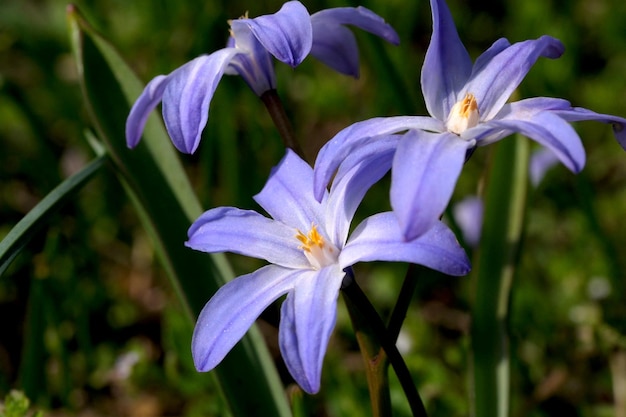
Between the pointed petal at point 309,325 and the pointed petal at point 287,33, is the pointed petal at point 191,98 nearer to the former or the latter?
the pointed petal at point 287,33

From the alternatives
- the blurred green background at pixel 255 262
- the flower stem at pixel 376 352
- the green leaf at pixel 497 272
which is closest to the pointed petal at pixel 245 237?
the flower stem at pixel 376 352

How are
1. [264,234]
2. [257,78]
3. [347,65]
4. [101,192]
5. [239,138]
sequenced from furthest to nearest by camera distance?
[239,138] → [101,192] → [347,65] → [257,78] → [264,234]

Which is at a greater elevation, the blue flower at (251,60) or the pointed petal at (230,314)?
the blue flower at (251,60)

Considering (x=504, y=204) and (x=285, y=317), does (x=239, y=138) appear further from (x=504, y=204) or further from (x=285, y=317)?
(x=285, y=317)

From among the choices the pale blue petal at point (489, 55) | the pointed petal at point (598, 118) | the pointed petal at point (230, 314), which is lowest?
the pointed petal at point (598, 118)

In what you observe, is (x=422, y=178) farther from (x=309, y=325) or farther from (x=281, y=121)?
(x=281, y=121)

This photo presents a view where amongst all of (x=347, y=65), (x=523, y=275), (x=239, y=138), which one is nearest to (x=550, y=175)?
(x=523, y=275)

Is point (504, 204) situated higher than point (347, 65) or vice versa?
point (347, 65)
